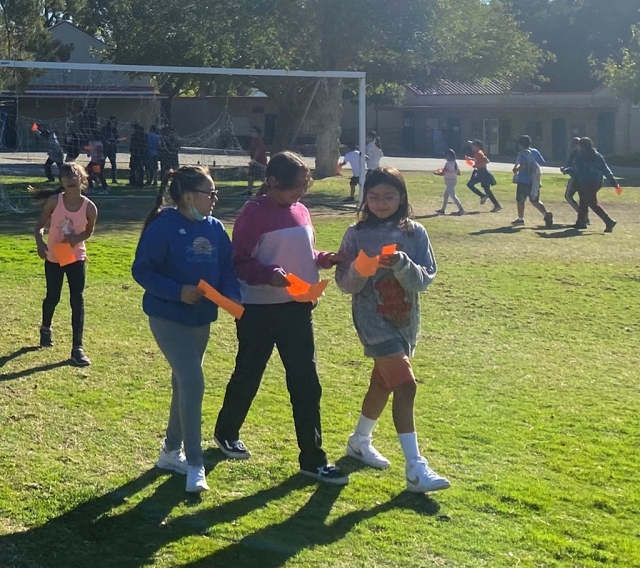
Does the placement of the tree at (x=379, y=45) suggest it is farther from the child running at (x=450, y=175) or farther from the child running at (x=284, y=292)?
the child running at (x=284, y=292)

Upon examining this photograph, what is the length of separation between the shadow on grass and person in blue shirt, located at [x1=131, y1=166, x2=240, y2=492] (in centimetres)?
26

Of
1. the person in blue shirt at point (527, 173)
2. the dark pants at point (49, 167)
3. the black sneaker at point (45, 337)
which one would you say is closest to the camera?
the black sneaker at point (45, 337)

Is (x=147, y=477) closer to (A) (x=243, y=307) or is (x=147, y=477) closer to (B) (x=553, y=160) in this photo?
(A) (x=243, y=307)

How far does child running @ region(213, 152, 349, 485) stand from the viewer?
16.6ft

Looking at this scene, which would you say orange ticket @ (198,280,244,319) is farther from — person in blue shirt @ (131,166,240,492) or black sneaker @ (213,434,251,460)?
black sneaker @ (213,434,251,460)

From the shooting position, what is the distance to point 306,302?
513 centimetres

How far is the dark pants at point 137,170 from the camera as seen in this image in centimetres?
2580

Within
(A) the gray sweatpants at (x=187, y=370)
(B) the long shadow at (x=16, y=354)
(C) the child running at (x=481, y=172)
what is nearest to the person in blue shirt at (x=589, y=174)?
(C) the child running at (x=481, y=172)

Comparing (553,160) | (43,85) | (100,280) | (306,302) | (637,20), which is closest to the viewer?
(306,302)

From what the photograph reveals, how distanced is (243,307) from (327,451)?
123 cm

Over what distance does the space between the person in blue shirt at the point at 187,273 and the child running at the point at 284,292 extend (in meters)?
0.15

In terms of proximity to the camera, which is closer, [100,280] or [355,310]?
[355,310]

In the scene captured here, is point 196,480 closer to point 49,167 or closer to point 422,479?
point 422,479

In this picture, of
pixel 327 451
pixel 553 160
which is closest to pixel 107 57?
pixel 553 160
